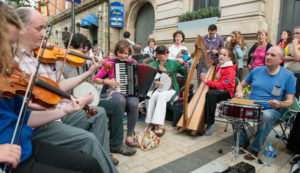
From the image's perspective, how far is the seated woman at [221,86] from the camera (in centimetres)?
329

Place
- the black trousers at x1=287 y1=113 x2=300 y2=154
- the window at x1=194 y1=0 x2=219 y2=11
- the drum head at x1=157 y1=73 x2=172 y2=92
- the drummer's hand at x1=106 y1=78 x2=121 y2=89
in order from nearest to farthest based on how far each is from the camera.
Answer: the black trousers at x1=287 y1=113 x2=300 y2=154 < the drummer's hand at x1=106 y1=78 x2=121 y2=89 < the drum head at x1=157 y1=73 x2=172 y2=92 < the window at x1=194 y1=0 x2=219 y2=11

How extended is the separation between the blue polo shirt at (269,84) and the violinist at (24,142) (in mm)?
2658

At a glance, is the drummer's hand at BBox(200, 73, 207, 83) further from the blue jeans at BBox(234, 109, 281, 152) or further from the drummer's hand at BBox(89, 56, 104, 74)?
the drummer's hand at BBox(89, 56, 104, 74)

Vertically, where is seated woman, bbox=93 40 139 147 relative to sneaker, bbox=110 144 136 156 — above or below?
above

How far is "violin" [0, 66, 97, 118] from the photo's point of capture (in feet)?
3.33

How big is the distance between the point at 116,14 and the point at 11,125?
1257 centimetres

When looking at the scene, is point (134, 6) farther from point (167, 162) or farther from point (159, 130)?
point (167, 162)

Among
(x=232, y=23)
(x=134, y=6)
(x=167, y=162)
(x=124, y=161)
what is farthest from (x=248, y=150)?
(x=134, y=6)

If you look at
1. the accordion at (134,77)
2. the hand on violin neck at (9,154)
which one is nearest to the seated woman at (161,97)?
the accordion at (134,77)

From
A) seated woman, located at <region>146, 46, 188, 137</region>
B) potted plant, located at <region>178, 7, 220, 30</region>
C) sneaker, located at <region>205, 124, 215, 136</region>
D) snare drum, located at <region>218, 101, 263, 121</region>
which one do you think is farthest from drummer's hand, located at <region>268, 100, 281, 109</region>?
potted plant, located at <region>178, 7, 220, 30</region>

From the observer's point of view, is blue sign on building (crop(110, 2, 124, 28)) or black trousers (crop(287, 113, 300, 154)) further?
blue sign on building (crop(110, 2, 124, 28))

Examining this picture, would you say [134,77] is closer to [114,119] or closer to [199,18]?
[114,119]

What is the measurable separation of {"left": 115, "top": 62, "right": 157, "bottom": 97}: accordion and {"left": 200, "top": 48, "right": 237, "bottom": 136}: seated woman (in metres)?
1.16

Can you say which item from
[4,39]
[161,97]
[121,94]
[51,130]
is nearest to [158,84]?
[161,97]
